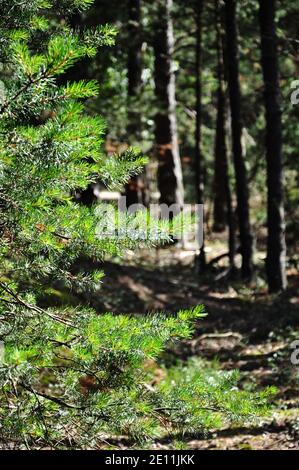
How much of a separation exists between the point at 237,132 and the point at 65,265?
11659 mm

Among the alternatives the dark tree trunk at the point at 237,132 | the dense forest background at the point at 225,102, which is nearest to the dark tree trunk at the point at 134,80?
the dense forest background at the point at 225,102

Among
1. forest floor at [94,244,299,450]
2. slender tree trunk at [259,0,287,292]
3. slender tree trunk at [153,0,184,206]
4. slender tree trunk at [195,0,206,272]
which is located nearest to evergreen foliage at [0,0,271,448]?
forest floor at [94,244,299,450]

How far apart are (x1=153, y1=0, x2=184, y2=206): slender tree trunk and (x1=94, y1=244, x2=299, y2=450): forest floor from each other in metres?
3.04

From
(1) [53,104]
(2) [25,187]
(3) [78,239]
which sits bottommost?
(3) [78,239]

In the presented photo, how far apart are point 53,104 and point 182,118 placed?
1000 inches

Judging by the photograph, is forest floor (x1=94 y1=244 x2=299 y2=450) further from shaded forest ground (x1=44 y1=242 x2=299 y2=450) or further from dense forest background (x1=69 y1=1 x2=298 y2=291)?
dense forest background (x1=69 y1=1 x2=298 y2=291)

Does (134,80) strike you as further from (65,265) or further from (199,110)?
(65,265)

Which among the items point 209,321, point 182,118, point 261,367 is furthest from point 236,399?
point 182,118

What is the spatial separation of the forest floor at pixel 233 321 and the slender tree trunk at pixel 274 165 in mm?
726

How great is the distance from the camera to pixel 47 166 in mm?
3506

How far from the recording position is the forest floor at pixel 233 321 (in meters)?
7.18

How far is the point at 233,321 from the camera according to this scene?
12.5 meters

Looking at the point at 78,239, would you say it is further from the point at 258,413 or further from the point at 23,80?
the point at 258,413

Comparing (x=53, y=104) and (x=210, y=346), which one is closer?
(x=53, y=104)
